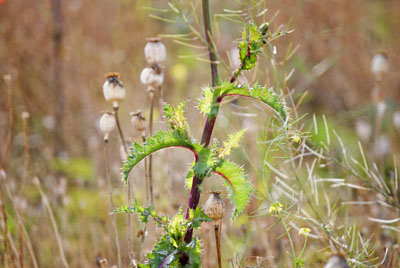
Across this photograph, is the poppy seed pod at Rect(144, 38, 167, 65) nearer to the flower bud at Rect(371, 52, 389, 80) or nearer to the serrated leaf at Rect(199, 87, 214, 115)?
the serrated leaf at Rect(199, 87, 214, 115)

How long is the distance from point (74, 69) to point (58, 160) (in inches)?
28.5

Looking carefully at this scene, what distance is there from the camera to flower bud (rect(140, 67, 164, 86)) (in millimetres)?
898

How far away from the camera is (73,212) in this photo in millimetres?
1832

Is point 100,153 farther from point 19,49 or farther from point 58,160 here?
point 19,49

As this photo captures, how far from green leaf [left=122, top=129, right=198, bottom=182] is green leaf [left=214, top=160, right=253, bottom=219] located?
0.05m

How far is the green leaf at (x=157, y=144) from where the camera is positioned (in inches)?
25.1

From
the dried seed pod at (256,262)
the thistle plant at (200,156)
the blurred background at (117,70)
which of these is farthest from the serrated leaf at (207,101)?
the blurred background at (117,70)

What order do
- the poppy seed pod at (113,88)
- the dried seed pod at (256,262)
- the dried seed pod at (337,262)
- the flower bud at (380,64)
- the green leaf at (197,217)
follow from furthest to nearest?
the flower bud at (380,64) → the poppy seed pod at (113,88) → the dried seed pod at (256,262) → the green leaf at (197,217) → the dried seed pod at (337,262)

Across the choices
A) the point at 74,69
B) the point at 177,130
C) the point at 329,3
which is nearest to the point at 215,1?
the point at 329,3

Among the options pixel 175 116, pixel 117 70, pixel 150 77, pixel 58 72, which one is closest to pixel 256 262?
pixel 150 77

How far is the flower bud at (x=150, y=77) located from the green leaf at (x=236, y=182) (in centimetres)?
31

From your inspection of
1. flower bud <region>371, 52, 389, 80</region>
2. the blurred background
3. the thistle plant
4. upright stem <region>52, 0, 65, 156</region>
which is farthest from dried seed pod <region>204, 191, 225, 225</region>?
upright stem <region>52, 0, 65, 156</region>

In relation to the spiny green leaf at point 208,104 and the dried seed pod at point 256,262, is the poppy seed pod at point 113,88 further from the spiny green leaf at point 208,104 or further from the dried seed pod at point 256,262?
the dried seed pod at point 256,262

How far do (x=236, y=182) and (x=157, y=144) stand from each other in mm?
124
